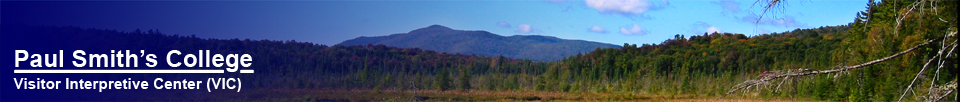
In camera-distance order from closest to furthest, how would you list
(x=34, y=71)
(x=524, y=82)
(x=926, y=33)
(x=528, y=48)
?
(x=926, y=33) < (x=34, y=71) < (x=524, y=82) < (x=528, y=48)

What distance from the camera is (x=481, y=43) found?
7075cm

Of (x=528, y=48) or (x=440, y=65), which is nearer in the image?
(x=440, y=65)

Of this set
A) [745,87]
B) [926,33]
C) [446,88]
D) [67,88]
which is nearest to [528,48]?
[446,88]

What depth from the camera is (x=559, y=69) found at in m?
38.9

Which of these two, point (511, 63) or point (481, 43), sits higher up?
point (481, 43)

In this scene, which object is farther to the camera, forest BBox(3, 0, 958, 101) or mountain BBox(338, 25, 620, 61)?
mountain BBox(338, 25, 620, 61)

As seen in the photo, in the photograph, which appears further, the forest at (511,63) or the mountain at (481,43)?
the mountain at (481,43)

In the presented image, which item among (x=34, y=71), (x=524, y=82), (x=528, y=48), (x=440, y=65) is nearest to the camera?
(x=34, y=71)

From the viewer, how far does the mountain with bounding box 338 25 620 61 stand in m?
66.2

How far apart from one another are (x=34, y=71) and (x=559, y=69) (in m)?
20.8

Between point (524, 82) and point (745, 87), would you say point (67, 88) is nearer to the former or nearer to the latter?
point (524, 82)

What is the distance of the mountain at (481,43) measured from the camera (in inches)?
2606

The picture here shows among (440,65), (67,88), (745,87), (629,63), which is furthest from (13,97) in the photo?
(745,87)

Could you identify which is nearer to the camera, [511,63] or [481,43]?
[511,63]
